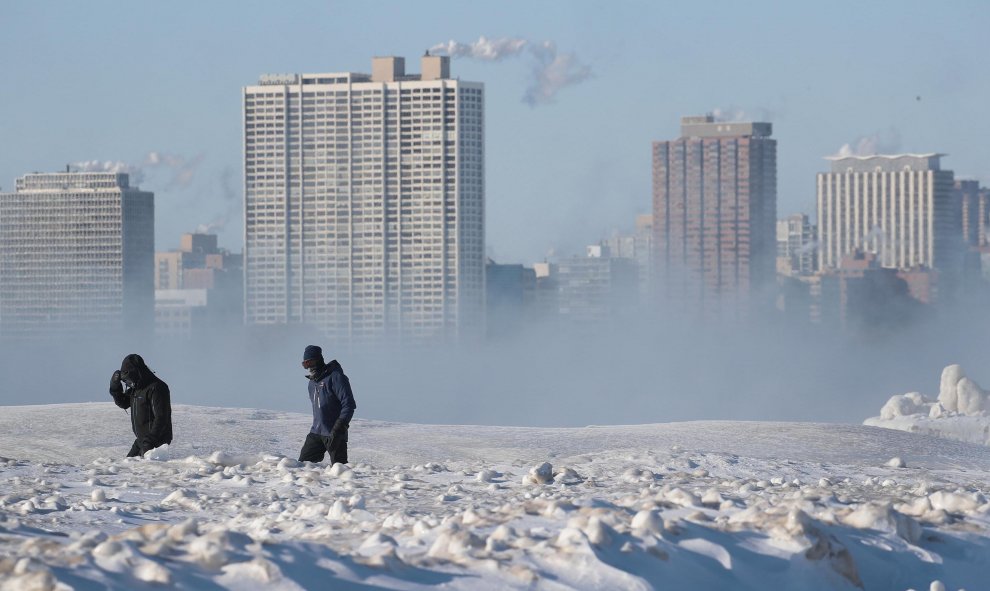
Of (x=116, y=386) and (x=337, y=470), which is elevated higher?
(x=116, y=386)

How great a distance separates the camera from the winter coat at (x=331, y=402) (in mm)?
13688

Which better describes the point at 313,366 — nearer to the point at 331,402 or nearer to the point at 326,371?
the point at 326,371

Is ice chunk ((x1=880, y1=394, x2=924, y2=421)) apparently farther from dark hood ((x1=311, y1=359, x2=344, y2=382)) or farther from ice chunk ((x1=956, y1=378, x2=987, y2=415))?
dark hood ((x1=311, y1=359, x2=344, y2=382))

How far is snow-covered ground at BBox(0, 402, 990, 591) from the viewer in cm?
695

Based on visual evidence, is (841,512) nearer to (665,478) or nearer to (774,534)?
(774,534)

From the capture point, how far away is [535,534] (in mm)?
7738

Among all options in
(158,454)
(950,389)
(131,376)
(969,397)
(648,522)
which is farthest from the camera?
(950,389)

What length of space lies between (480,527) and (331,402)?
5.82 metres

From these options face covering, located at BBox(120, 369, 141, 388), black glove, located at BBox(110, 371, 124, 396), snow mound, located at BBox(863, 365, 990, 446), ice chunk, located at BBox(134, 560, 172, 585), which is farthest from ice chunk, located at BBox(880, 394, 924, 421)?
ice chunk, located at BBox(134, 560, 172, 585)

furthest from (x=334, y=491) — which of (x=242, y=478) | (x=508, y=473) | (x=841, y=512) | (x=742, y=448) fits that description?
(x=742, y=448)

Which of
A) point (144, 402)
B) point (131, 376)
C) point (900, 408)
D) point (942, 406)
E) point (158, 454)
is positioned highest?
point (131, 376)

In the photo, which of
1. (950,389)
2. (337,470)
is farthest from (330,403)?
(950,389)

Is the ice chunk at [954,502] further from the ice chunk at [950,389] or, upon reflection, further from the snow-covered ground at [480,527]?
the ice chunk at [950,389]

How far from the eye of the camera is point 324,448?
14055 mm
